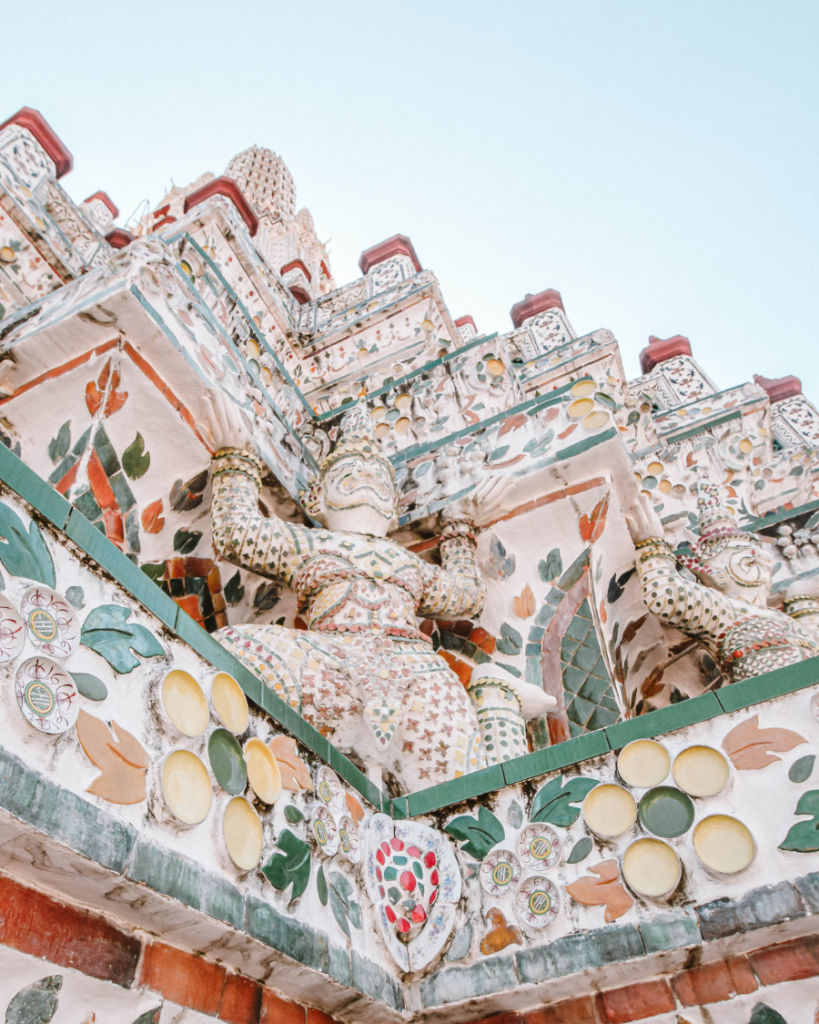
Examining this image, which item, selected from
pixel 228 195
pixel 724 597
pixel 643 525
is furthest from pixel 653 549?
pixel 228 195

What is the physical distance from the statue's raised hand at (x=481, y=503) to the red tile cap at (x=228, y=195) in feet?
14.4

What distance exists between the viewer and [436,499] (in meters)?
4.40

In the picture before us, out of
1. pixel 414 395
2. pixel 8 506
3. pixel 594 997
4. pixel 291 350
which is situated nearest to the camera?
pixel 8 506

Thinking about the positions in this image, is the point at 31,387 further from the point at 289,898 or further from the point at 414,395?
the point at 414,395

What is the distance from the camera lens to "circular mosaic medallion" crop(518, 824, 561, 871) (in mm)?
2227

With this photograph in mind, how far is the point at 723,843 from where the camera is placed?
203 centimetres

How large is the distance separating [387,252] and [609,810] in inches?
288

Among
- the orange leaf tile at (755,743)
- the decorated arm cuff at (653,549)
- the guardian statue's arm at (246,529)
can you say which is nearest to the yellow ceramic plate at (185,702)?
the orange leaf tile at (755,743)

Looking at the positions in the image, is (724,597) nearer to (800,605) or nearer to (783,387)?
(800,605)

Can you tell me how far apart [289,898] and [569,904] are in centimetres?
70

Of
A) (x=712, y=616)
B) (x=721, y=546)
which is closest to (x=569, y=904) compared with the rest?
(x=712, y=616)

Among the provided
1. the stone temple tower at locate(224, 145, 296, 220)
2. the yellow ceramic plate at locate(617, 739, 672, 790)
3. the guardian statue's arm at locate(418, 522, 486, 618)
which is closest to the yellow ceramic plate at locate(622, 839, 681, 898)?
the yellow ceramic plate at locate(617, 739, 672, 790)

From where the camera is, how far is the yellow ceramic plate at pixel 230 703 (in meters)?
1.95

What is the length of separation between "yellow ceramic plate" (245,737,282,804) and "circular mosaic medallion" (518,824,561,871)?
69 centimetres
